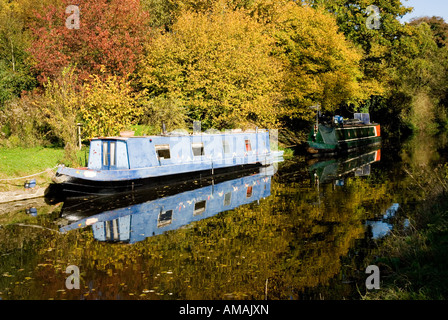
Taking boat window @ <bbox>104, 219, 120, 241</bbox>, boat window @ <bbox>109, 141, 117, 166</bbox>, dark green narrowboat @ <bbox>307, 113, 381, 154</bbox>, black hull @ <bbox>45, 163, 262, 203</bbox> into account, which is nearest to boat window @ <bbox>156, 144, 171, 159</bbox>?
black hull @ <bbox>45, 163, 262, 203</bbox>

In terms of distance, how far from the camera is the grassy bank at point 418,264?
6.43 metres

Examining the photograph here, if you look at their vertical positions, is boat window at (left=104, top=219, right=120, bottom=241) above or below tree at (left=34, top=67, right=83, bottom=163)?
below

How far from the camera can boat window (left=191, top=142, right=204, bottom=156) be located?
20.4 meters

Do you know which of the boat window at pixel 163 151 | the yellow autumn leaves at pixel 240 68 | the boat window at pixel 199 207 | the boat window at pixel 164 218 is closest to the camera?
the boat window at pixel 164 218

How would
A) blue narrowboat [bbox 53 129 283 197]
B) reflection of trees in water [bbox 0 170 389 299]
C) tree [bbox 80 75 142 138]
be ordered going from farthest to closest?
1. tree [bbox 80 75 142 138]
2. blue narrowboat [bbox 53 129 283 197]
3. reflection of trees in water [bbox 0 170 389 299]

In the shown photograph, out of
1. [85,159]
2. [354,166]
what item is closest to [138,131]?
[85,159]

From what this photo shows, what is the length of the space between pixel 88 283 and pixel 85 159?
11.5 metres

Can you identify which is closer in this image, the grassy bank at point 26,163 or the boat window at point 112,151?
the grassy bank at point 26,163

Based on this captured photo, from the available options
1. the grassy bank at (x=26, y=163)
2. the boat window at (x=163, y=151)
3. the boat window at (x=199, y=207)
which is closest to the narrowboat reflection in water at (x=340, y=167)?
the boat window at (x=199, y=207)

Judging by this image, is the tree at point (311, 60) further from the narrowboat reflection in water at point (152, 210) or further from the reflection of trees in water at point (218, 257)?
the reflection of trees in water at point (218, 257)

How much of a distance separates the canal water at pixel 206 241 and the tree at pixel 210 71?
28.8 feet

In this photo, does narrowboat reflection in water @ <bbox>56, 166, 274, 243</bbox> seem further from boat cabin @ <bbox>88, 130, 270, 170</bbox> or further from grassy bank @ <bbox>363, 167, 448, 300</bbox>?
grassy bank @ <bbox>363, 167, 448, 300</bbox>

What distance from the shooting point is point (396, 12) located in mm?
41250

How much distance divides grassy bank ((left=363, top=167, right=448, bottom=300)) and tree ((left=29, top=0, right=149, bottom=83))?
1951 centimetres
